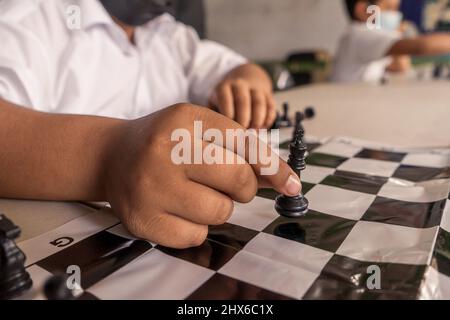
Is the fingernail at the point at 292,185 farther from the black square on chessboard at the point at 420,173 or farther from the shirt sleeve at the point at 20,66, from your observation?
the shirt sleeve at the point at 20,66

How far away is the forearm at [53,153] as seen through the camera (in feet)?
1.43

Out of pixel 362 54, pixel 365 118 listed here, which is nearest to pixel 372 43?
pixel 362 54

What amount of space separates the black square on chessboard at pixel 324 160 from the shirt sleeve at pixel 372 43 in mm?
1481

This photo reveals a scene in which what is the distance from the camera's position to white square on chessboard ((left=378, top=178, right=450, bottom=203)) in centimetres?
51

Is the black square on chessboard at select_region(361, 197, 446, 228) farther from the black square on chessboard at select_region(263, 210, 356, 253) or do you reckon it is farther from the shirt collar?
the shirt collar

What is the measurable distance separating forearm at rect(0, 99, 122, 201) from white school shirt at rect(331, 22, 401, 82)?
183 cm

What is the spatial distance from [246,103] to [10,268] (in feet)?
2.00

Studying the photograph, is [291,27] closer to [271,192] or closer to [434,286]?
[271,192]

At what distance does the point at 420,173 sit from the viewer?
1.99ft

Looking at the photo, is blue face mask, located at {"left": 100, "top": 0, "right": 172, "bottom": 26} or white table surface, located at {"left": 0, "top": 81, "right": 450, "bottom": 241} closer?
white table surface, located at {"left": 0, "top": 81, "right": 450, "bottom": 241}

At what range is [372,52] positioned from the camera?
2043 millimetres

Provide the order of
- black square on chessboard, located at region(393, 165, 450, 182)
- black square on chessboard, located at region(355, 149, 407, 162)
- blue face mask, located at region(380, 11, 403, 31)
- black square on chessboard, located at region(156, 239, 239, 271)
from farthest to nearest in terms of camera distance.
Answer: blue face mask, located at region(380, 11, 403, 31) < black square on chessboard, located at region(355, 149, 407, 162) < black square on chessboard, located at region(393, 165, 450, 182) < black square on chessboard, located at region(156, 239, 239, 271)

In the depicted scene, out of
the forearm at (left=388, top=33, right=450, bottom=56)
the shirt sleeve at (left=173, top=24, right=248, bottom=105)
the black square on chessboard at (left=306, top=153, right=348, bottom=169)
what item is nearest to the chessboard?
the black square on chessboard at (left=306, top=153, right=348, bottom=169)

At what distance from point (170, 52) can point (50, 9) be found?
424 millimetres
